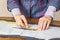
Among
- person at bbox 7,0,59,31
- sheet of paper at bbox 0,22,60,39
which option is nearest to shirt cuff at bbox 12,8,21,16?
person at bbox 7,0,59,31

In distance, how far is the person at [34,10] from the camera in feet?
3.19

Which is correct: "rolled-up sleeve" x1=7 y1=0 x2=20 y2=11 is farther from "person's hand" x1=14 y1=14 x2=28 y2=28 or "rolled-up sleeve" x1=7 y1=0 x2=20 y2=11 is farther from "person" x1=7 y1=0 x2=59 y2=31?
"person's hand" x1=14 y1=14 x2=28 y2=28

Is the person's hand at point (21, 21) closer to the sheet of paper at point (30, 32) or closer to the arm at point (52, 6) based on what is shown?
the sheet of paper at point (30, 32)

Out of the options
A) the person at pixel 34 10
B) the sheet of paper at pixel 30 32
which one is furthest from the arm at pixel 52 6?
the sheet of paper at pixel 30 32

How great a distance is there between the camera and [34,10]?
→ 122 cm

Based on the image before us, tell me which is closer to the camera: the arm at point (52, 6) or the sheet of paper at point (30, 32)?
the sheet of paper at point (30, 32)

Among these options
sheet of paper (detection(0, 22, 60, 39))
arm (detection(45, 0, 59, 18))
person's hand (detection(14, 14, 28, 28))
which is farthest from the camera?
arm (detection(45, 0, 59, 18))

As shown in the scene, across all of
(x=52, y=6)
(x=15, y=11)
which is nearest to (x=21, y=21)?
(x=15, y=11)

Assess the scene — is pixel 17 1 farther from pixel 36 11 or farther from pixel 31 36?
pixel 31 36

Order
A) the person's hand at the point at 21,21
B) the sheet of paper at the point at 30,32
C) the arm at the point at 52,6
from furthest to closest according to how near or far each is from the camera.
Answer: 1. the arm at the point at 52,6
2. the person's hand at the point at 21,21
3. the sheet of paper at the point at 30,32

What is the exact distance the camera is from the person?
97 cm

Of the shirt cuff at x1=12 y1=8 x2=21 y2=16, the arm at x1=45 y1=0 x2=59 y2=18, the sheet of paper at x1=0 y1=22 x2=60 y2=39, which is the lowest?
the sheet of paper at x1=0 y1=22 x2=60 y2=39

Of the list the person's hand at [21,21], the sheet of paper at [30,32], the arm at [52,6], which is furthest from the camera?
the arm at [52,6]

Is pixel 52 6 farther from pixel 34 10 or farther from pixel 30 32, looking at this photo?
pixel 30 32
